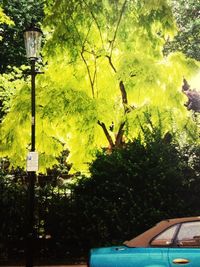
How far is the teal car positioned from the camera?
714 centimetres

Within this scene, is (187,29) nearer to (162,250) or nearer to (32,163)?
(32,163)

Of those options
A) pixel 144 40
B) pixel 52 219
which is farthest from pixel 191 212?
pixel 144 40

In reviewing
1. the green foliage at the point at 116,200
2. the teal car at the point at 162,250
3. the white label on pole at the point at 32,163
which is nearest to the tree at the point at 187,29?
the green foliage at the point at 116,200

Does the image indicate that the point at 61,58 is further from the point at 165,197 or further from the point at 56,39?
the point at 165,197

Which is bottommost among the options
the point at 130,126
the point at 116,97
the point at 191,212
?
the point at 191,212

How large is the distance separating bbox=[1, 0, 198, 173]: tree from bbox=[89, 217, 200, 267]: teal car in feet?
23.1

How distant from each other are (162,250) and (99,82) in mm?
9742

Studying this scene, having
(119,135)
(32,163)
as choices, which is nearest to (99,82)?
(119,135)

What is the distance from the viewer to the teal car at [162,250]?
23.4ft

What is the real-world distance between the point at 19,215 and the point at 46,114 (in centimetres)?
332

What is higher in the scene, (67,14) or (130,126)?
(67,14)

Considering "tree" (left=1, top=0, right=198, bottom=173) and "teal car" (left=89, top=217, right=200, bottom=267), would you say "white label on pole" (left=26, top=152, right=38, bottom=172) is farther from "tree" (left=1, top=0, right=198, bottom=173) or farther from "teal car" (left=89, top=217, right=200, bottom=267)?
"tree" (left=1, top=0, right=198, bottom=173)

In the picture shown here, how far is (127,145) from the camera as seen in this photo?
1307cm

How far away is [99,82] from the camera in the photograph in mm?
16297
